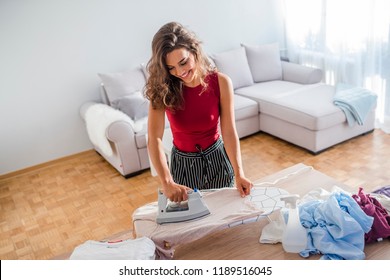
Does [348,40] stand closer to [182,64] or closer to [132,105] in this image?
[132,105]

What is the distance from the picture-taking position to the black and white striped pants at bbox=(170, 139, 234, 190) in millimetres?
1732

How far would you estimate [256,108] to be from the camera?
361 cm

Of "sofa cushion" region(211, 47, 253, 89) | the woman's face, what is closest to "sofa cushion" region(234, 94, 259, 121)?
"sofa cushion" region(211, 47, 253, 89)

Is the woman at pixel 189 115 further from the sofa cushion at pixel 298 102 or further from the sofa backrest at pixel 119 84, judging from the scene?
the sofa backrest at pixel 119 84

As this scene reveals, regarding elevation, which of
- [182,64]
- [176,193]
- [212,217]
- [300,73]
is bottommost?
[300,73]

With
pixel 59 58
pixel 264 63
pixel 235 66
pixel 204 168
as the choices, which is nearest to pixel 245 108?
pixel 235 66

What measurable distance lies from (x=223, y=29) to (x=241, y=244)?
313cm

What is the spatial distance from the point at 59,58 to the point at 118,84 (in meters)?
0.57

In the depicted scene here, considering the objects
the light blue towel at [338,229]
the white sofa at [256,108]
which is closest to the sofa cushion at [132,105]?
the white sofa at [256,108]

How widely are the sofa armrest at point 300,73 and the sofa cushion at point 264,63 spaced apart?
0.23ft

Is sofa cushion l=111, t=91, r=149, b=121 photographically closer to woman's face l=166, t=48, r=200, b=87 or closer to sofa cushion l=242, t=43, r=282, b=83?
sofa cushion l=242, t=43, r=282, b=83

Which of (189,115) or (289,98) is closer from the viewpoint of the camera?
(189,115)

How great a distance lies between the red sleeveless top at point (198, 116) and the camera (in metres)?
1.60
